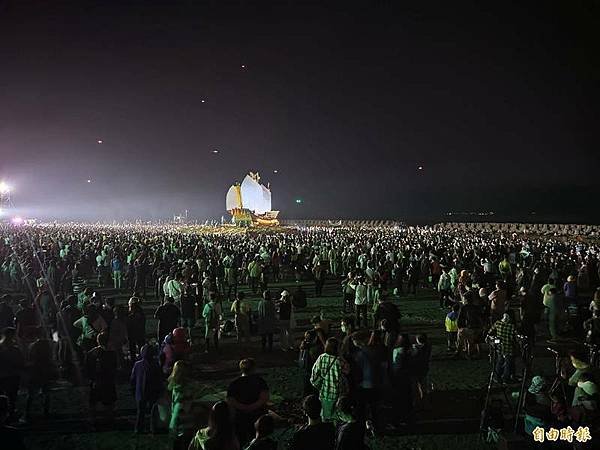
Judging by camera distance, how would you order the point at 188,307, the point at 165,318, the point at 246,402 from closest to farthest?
the point at 246,402 → the point at 165,318 → the point at 188,307

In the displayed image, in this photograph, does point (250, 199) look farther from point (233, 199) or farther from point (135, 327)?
point (135, 327)

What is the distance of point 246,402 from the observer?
4984 mm

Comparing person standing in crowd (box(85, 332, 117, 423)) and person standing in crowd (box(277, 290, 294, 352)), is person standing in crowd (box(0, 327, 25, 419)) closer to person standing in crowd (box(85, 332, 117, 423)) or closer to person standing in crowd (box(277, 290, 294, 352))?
person standing in crowd (box(85, 332, 117, 423))

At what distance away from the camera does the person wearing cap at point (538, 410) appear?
17.7 ft

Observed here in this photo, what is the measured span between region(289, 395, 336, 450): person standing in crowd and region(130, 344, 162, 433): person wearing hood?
105 inches

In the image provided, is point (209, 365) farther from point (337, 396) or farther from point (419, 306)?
point (419, 306)

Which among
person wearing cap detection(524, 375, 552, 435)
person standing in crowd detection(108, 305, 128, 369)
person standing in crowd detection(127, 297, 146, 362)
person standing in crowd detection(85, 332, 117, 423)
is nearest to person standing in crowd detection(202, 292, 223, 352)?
person standing in crowd detection(127, 297, 146, 362)

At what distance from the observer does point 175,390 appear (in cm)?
539

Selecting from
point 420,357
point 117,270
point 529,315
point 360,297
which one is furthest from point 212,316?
point 117,270

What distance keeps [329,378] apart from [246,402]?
1.11 metres

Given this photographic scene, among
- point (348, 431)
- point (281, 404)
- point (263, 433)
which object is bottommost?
point (281, 404)

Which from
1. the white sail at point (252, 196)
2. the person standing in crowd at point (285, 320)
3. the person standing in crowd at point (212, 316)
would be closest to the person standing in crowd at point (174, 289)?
the person standing in crowd at point (212, 316)

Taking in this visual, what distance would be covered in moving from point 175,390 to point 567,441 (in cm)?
451

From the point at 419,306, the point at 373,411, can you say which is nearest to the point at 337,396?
the point at 373,411
